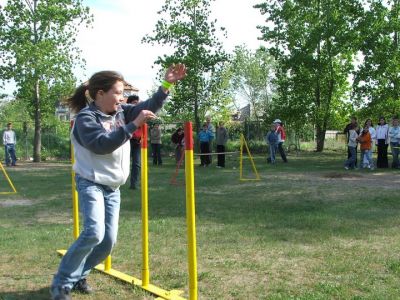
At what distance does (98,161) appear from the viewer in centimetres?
368

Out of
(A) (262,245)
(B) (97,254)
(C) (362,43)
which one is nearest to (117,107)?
(B) (97,254)

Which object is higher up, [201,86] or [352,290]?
[201,86]

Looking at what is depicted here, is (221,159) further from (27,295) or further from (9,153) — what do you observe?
(27,295)

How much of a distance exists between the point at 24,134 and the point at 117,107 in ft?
76.4

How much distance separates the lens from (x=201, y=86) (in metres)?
25.0

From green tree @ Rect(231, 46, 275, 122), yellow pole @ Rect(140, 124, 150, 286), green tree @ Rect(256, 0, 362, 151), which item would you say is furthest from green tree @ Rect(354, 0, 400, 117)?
green tree @ Rect(231, 46, 275, 122)

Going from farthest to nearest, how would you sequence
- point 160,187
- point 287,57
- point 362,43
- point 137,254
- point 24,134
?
point 287,57
point 24,134
point 362,43
point 160,187
point 137,254

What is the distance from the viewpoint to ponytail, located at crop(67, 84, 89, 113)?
3.98 metres

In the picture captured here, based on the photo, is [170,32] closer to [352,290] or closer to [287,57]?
[287,57]

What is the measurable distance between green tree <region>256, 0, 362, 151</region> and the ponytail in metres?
23.7

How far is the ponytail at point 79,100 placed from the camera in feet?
13.1

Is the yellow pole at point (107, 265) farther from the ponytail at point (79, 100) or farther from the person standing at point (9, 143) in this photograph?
the person standing at point (9, 143)

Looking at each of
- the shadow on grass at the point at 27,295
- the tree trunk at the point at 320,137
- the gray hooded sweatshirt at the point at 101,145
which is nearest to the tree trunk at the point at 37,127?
the tree trunk at the point at 320,137

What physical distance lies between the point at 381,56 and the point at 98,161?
2198cm
